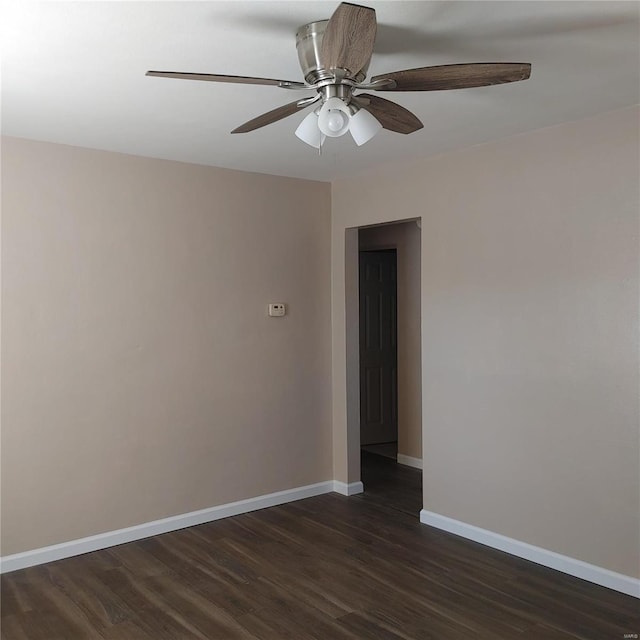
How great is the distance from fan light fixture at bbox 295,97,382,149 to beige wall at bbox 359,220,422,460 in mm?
3482

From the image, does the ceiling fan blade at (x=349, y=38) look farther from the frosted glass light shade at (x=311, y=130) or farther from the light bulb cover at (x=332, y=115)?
the frosted glass light shade at (x=311, y=130)

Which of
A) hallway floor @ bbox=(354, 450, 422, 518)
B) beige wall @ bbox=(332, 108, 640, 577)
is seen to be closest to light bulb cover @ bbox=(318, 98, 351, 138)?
beige wall @ bbox=(332, 108, 640, 577)

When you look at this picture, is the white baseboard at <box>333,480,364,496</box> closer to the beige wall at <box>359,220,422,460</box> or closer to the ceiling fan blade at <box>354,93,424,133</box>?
the beige wall at <box>359,220,422,460</box>

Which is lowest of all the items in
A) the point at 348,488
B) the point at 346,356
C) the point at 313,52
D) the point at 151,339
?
the point at 348,488

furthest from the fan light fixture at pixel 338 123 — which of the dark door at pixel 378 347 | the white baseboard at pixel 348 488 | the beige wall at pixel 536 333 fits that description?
the dark door at pixel 378 347

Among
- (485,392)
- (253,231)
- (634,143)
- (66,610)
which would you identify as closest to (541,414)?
(485,392)

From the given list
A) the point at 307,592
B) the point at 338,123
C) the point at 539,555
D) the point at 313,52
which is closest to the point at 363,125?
the point at 338,123

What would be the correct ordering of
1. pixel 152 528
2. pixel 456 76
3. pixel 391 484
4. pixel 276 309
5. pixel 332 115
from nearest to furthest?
pixel 456 76 → pixel 332 115 → pixel 152 528 → pixel 276 309 → pixel 391 484

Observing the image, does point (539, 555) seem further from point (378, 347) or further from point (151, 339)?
point (378, 347)

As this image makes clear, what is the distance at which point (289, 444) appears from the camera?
4910mm

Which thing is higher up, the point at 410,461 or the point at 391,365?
the point at 391,365

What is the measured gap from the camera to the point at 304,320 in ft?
16.4

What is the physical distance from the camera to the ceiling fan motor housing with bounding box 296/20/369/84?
2.20 meters

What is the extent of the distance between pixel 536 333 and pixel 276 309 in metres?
1.91
